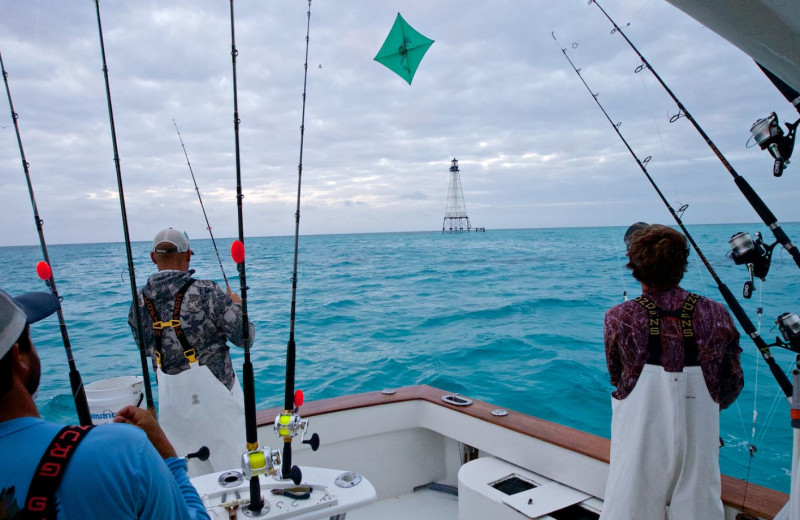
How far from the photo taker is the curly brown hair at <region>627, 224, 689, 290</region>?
1.73 m

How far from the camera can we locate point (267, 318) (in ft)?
35.2

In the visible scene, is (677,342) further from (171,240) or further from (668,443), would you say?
(171,240)

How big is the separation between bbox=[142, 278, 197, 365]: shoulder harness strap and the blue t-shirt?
4.82 ft

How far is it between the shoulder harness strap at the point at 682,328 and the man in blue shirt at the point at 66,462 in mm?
1559

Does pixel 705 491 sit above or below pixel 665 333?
below

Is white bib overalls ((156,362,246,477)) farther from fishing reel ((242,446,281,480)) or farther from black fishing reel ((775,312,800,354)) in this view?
black fishing reel ((775,312,800,354))

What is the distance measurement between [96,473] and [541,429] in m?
2.27

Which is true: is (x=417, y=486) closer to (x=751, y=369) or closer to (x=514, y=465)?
(x=514, y=465)

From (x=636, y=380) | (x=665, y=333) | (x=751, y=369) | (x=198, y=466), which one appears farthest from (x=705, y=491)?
(x=751, y=369)

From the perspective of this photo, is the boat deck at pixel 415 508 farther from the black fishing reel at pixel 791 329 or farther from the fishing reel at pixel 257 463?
the black fishing reel at pixel 791 329

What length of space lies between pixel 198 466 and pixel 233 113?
1705mm

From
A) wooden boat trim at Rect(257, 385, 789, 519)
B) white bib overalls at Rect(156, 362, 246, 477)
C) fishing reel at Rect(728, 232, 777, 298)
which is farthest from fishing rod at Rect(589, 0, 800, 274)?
white bib overalls at Rect(156, 362, 246, 477)

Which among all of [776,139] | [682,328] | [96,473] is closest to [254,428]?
[96,473]

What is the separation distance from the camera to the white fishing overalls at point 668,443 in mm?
1664
